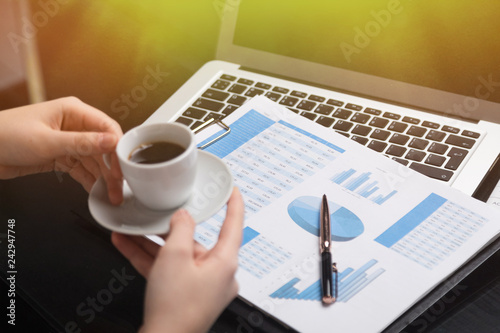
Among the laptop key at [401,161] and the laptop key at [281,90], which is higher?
the laptop key at [401,161]

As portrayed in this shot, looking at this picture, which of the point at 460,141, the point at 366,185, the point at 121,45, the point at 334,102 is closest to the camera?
the point at 366,185

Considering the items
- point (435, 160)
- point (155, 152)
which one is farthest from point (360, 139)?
point (155, 152)

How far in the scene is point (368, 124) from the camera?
956mm

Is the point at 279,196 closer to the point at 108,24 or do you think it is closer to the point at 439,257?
the point at 439,257

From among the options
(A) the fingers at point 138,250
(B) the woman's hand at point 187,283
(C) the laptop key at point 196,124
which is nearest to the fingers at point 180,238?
(B) the woman's hand at point 187,283

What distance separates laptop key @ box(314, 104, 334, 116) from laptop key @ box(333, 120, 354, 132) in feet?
0.11

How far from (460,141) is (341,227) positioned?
11.3 inches

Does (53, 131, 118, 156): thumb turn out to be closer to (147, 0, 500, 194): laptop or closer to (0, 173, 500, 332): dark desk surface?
(0, 173, 500, 332): dark desk surface

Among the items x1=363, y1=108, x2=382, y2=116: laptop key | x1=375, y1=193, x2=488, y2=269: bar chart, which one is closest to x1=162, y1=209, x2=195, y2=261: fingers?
x1=375, y1=193, x2=488, y2=269: bar chart

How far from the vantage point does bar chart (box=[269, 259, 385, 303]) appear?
68cm

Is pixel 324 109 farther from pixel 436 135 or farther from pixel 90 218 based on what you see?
pixel 90 218

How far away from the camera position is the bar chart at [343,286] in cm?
68

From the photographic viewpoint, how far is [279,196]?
2.63 feet

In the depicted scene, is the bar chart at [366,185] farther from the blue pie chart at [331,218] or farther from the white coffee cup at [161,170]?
the white coffee cup at [161,170]
